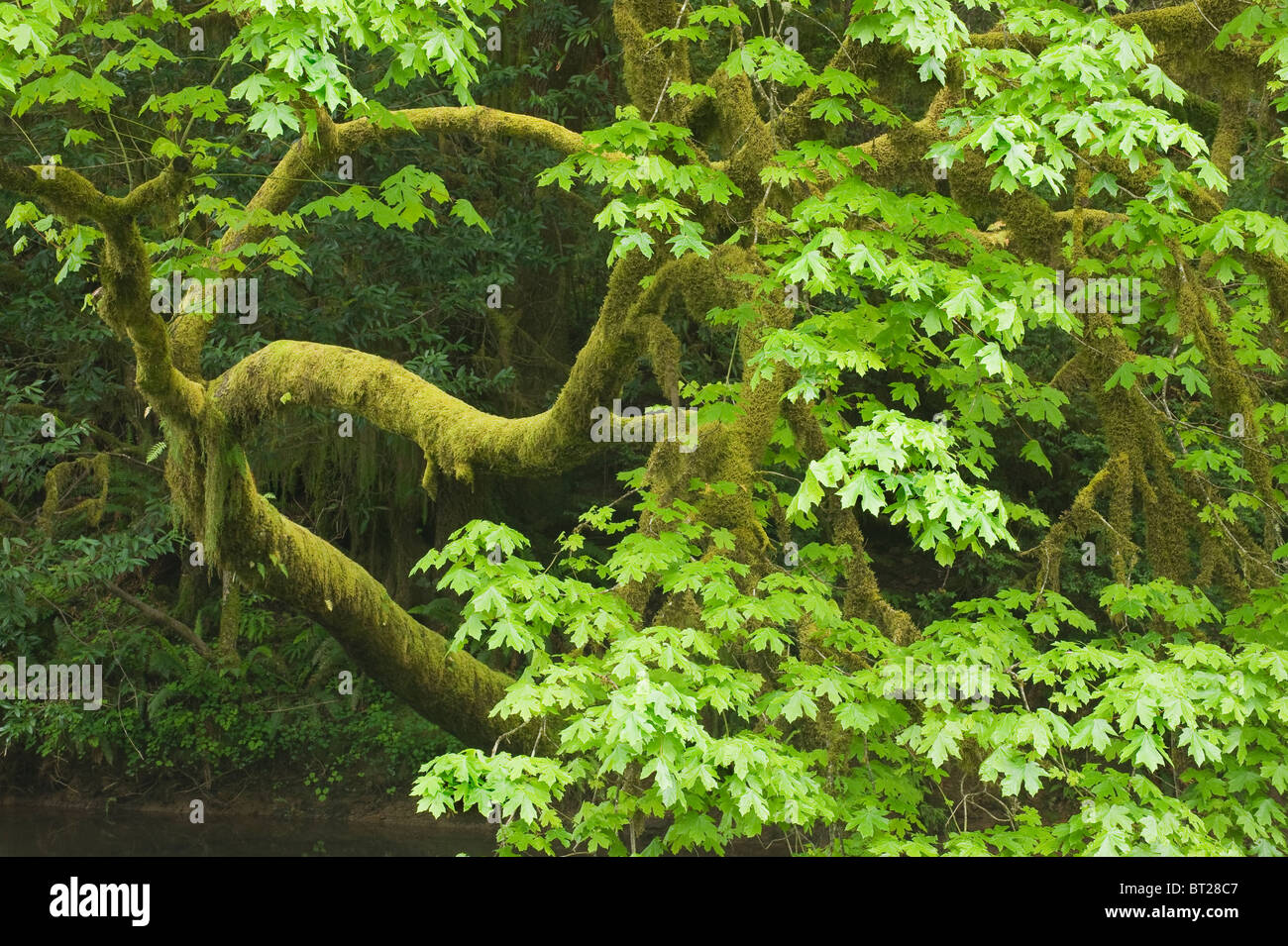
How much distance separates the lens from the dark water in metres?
10.2

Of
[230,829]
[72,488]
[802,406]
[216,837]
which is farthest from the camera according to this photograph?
[230,829]

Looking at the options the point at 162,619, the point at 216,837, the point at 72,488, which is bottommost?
the point at 216,837

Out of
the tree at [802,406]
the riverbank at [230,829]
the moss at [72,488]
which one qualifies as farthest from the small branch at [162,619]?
the tree at [802,406]

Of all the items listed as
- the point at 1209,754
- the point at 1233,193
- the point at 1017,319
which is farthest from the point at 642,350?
the point at 1233,193

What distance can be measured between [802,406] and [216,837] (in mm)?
7782

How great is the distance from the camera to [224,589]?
1084 cm

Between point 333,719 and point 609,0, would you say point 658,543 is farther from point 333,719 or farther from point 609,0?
point 333,719

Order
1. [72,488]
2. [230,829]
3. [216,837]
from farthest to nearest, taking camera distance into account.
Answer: [230,829], [216,837], [72,488]

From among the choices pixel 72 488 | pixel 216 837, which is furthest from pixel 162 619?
pixel 216 837

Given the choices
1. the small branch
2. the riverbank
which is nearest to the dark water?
the riverbank

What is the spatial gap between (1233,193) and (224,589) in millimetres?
8841

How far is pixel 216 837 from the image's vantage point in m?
10.6

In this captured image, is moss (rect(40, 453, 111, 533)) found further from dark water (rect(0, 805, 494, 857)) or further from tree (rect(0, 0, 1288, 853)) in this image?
tree (rect(0, 0, 1288, 853))

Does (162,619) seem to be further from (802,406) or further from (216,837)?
(802,406)
